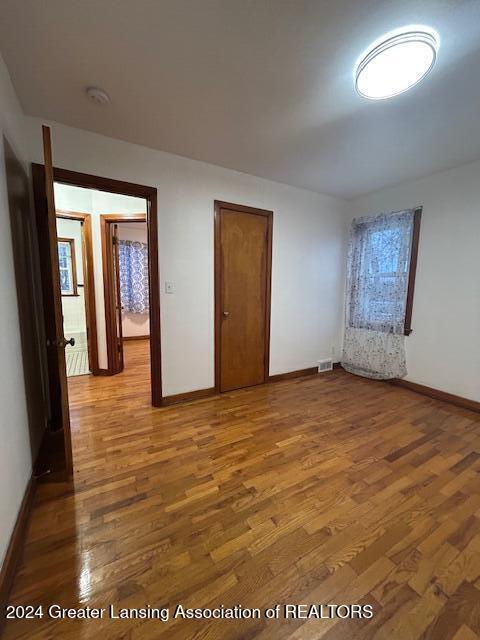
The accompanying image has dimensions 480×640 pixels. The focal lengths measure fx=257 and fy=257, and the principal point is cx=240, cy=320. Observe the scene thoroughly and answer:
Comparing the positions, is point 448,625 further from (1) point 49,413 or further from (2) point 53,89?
(2) point 53,89

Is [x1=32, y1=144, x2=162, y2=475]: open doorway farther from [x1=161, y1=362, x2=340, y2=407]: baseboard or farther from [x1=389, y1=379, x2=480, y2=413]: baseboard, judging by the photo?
[x1=389, y1=379, x2=480, y2=413]: baseboard

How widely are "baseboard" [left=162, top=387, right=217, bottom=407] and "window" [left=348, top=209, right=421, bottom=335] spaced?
2262 millimetres

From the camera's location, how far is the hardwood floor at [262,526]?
99cm

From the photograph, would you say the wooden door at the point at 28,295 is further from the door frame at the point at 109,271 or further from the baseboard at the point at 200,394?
the door frame at the point at 109,271

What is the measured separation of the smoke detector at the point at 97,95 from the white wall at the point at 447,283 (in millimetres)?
3176

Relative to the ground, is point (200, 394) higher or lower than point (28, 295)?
lower

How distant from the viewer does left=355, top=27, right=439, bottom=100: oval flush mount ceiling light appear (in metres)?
1.26

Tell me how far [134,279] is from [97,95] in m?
4.15

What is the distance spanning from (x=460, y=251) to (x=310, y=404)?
2.25 metres

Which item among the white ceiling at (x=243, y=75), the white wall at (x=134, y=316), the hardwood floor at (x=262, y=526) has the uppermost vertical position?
the white ceiling at (x=243, y=75)

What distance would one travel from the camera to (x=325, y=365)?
3.79m

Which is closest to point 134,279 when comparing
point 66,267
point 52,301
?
point 66,267

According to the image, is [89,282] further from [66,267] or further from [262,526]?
[262,526]

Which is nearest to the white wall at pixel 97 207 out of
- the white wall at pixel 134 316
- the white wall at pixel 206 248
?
the white wall at pixel 206 248
